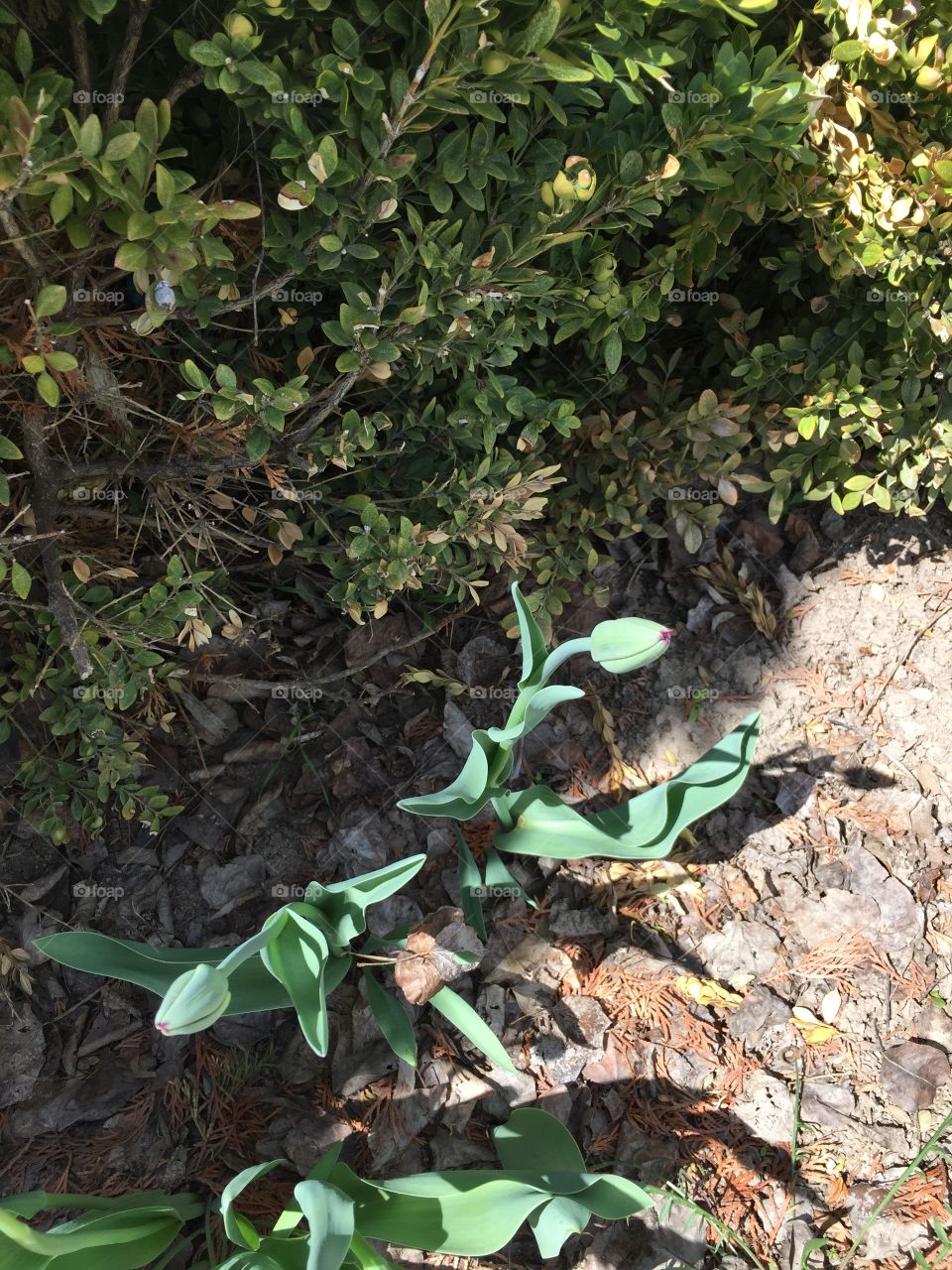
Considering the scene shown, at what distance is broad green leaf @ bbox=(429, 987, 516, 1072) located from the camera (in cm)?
147

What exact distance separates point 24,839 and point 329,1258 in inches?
43.1

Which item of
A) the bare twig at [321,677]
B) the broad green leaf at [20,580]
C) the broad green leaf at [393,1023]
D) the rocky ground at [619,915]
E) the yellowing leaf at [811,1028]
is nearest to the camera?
the broad green leaf at [20,580]

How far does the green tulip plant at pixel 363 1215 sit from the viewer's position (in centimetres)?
123

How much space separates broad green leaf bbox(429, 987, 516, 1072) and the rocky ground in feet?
0.92

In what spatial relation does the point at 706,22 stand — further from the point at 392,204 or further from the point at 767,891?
the point at 767,891

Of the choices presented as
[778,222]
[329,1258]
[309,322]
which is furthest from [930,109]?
[329,1258]

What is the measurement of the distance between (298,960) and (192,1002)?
0.92 ft

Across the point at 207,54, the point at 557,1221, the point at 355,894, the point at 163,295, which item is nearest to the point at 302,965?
the point at 355,894

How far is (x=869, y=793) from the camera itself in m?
2.01

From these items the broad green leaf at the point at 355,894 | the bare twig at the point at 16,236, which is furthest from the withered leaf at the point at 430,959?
the bare twig at the point at 16,236

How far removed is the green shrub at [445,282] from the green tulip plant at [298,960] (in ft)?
1.41

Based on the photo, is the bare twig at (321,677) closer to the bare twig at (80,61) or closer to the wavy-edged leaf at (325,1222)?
the wavy-edged leaf at (325,1222)

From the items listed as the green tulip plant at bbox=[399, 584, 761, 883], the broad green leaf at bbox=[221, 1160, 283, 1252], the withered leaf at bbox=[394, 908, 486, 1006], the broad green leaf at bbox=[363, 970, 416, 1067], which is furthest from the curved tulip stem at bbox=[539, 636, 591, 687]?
the broad green leaf at bbox=[221, 1160, 283, 1252]

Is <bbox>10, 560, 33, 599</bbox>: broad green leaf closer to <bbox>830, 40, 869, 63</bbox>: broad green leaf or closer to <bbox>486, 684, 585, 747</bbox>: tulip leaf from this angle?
<bbox>486, 684, 585, 747</bbox>: tulip leaf
